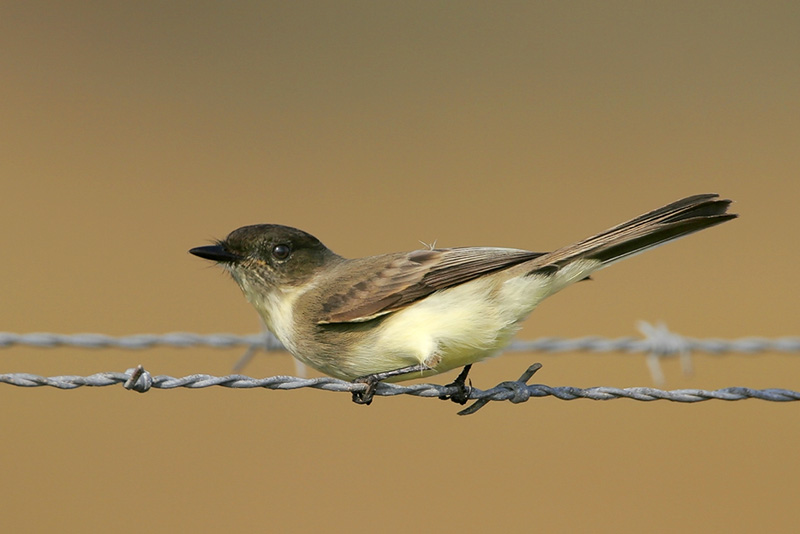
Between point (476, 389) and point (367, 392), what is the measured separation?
1.83ft

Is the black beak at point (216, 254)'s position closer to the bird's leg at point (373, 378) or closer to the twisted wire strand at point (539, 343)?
the twisted wire strand at point (539, 343)

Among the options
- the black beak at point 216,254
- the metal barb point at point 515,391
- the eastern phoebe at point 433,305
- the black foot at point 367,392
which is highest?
the black beak at point 216,254

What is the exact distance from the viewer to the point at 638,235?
422 cm

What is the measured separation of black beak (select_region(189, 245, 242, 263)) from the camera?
486 centimetres

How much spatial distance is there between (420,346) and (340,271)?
900 mm

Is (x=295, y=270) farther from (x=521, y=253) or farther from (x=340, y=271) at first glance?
(x=521, y=253)

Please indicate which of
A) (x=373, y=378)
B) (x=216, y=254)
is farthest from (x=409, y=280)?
(x=216, y=254)

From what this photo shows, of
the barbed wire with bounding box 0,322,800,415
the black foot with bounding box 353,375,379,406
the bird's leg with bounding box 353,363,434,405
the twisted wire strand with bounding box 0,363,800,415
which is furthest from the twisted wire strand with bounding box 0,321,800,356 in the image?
the black foot with bounding box 353,375,379,406

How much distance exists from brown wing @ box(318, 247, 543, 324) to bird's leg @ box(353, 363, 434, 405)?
31cm

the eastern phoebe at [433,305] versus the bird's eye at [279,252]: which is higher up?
the bird's eye at [279,252]

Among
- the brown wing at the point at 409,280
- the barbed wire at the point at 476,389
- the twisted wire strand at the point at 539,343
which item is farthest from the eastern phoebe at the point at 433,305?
the twisted wire strand at the point at 539,343

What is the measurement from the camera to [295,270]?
5.15 m

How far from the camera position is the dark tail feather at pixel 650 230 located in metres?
4.09

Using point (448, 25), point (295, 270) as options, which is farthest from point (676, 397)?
point (448, 25)
